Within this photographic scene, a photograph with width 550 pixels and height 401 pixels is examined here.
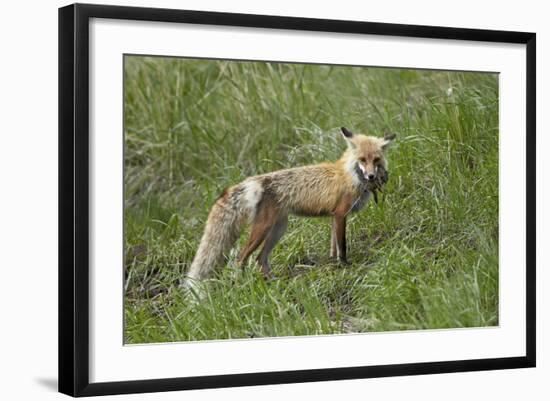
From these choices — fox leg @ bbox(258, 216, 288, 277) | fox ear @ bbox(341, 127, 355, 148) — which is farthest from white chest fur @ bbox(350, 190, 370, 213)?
fox leg @ bbox(258, 216, 288, 277)

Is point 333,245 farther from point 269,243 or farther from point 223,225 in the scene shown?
point 223,225

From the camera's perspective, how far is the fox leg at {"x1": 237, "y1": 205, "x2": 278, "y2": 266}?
6.05 metres

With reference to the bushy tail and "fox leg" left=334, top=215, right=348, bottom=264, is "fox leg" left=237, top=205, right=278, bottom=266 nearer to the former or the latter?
the bushy tail

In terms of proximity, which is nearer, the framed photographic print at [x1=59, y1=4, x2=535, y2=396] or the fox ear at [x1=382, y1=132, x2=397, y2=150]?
the framed photographic print at [x1=59, y1=4, x2=535, y2=396]

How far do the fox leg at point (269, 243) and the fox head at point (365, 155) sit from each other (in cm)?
54

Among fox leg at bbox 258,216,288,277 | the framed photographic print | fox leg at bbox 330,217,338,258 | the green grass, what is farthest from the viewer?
fox leg at bbox 330,217,338,258

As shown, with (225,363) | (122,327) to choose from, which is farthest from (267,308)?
(122,327)

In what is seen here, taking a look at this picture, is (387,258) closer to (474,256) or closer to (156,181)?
(474,256)

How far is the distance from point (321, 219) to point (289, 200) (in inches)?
8.1

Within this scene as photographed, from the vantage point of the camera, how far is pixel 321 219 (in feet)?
20.4

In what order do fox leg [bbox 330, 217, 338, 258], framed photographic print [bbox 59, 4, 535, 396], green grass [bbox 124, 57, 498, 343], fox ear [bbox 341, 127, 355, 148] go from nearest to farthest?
framed photographic print [bbox 59, 4, 535, 396]
green grass [bbox 124, 57, 498, 343]
fox leg [bbox 330, 217, 338, 258]
fox ear [bbox 341, 127, 355, 148]

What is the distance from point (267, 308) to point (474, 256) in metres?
1.26

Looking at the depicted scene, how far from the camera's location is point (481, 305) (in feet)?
20.8

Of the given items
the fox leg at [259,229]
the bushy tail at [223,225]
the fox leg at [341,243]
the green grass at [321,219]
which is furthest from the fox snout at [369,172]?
the bushy tail at [223,225]
